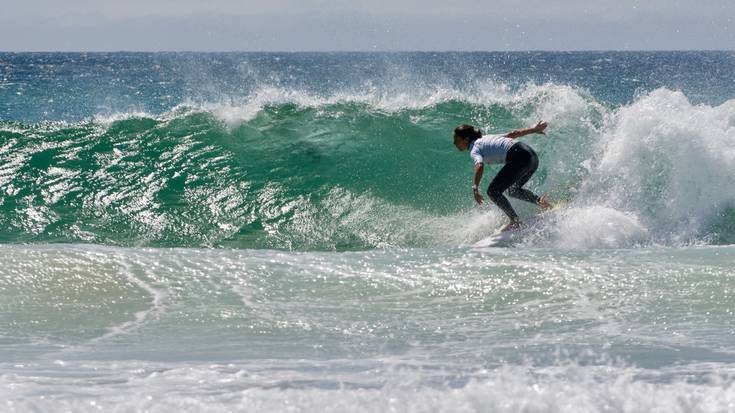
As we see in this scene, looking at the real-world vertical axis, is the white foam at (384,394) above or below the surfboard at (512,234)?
below

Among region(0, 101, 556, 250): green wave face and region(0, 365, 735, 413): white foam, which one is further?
region(0, 101, 556, 250): green wave face

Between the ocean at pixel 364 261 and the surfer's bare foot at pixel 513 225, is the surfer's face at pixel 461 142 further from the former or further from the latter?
the ocean at pixel 364 261

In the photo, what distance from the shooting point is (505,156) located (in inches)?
378

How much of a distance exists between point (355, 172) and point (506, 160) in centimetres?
388

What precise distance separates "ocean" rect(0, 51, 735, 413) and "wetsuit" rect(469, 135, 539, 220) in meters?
0.53

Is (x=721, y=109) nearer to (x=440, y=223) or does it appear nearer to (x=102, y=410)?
(x=440, y=223)

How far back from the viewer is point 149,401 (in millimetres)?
4766

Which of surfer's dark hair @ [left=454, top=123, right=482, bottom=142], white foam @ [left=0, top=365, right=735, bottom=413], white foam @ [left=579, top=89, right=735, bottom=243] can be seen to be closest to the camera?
A: white foam @ [left=0, top=365, right=735, bottom=413]

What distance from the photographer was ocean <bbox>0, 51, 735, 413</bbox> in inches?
202

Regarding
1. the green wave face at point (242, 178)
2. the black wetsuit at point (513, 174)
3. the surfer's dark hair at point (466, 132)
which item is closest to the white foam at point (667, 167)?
the black wetsuit at point (513, 174)

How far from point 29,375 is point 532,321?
339 cm

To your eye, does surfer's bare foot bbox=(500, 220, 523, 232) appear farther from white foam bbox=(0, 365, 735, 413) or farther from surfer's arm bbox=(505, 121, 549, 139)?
white foam bbox=(0, 365, 735, 413)

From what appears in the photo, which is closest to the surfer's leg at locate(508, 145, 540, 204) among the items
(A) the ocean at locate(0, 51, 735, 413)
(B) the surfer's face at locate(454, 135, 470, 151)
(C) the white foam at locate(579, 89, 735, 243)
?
(A) the ocean at locate(0, 51, 735, 413)

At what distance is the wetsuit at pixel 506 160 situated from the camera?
376 inches
